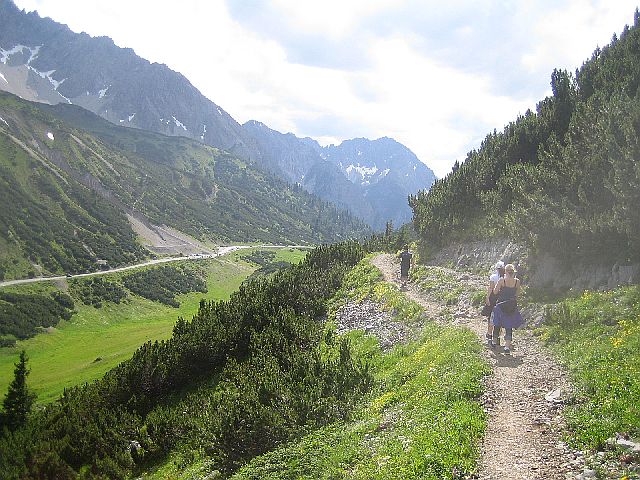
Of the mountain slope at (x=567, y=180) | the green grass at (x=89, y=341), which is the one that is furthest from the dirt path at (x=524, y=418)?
the green grass at (x=89, y=341)

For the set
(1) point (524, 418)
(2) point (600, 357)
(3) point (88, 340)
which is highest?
(2) point (600, 357)

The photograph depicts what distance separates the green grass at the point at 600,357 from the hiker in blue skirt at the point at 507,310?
1.52 m

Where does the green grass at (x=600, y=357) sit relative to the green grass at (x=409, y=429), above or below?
above

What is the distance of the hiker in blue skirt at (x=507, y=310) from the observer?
16875mm

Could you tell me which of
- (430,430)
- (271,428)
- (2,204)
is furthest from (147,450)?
(2,204)

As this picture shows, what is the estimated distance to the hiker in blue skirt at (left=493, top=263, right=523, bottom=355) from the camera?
16875 mm

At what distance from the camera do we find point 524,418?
444 inches

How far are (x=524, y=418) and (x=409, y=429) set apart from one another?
2964mm

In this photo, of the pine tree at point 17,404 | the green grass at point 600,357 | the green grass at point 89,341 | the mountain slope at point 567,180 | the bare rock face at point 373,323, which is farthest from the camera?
the green grass at point 89,341

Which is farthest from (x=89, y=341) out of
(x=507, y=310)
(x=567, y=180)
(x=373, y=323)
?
(x=507, y=310)

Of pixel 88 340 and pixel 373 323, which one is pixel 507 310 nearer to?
pixel 373 323

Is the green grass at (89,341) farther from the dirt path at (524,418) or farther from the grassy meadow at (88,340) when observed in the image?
the dirt path at (524,418)

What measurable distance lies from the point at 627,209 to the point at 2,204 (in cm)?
19068

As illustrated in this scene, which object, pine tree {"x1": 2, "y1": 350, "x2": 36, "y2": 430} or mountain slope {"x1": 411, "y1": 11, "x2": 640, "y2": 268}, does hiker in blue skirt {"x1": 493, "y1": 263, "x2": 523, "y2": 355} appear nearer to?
mountain slope {"x1": 411, "y1": 11, "x2": 640, "y2": 268}
